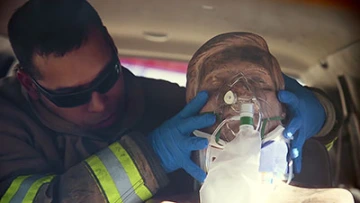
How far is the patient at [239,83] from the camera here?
1.04 m

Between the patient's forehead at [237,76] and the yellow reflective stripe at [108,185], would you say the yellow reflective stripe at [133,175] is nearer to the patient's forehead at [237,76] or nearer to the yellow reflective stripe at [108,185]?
the yellow reflective stripe at [108,185]

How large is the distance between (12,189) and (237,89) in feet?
1.26

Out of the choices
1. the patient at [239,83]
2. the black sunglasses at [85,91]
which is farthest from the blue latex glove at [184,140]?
the black sunglasses at [85,91]

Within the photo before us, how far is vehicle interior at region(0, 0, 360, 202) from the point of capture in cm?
112

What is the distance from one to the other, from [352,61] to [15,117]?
578 millimetres

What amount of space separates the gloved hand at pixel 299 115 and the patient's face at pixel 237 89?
21mm

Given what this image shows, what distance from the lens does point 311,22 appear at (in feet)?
3.77

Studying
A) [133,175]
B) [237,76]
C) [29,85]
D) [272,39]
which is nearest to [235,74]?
[237,76]

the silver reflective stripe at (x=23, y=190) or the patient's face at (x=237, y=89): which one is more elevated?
the patient's face at (x=237, y=89)

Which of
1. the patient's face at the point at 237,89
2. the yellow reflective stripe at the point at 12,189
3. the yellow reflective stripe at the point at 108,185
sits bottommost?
the yellow reflective stripe at the point at 12,189

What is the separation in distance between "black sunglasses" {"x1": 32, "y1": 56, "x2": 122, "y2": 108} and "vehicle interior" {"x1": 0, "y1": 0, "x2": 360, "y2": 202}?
0.03 meters

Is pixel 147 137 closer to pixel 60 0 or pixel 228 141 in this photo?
pixel 228 141

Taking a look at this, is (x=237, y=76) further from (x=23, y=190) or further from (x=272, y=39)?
(x=23, y=190)

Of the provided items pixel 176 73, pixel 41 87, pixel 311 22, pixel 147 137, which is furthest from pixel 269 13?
pixel 41 87
